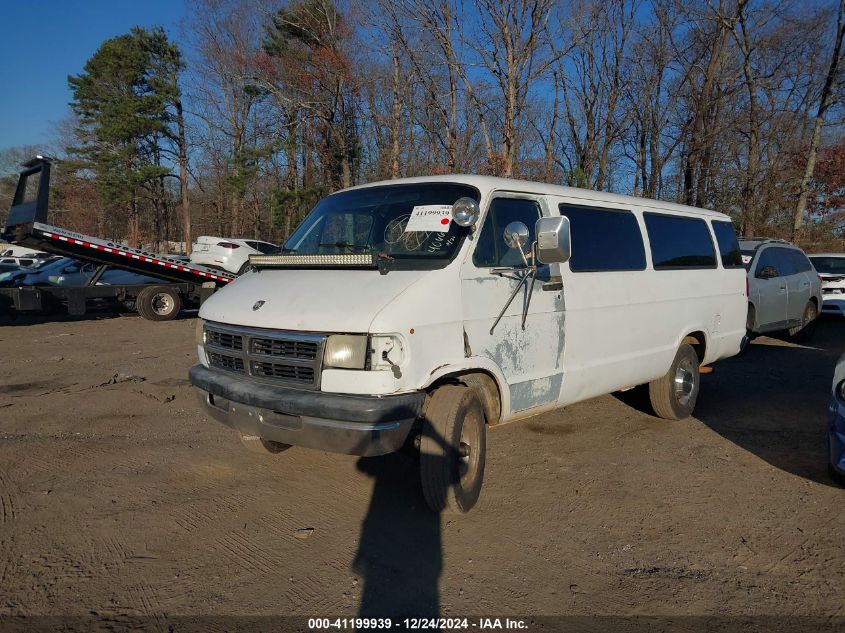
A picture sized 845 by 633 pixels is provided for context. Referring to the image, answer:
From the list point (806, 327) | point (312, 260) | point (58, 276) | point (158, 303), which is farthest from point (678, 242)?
point (58, 276)

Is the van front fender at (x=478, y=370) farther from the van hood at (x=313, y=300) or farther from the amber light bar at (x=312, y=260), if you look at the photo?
the amber light bar at (x=312, y=260)

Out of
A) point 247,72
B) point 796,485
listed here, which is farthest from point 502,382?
point 247,72

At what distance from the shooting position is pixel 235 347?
13.0 feet

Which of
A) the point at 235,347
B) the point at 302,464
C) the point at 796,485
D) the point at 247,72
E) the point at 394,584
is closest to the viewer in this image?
the point at 394,584

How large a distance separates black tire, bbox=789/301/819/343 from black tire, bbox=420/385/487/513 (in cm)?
983

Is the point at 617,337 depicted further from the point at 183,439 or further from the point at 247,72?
the point at 247,72

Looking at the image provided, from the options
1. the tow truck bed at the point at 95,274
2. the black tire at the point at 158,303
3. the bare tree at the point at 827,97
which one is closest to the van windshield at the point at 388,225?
the tow truck bed at the point at 95,274

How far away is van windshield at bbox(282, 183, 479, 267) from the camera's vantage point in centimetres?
396

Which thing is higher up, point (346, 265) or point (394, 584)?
point (346, 265)

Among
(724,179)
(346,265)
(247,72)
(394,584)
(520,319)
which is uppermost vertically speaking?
(247,72)

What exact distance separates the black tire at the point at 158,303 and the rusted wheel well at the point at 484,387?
11.6m

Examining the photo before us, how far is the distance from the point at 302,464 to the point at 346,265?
1.87m

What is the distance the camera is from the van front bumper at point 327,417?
3.35 metres

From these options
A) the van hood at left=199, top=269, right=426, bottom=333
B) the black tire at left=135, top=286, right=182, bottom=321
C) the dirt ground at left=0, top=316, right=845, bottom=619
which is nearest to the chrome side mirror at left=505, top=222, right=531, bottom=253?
the van hood at left=199, top=269, right=426, bottom=333
